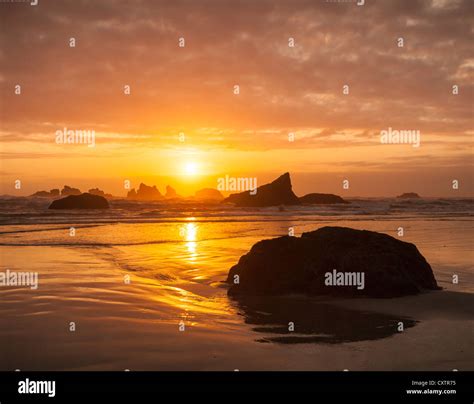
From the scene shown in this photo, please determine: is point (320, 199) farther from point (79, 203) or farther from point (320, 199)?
point (79, 203)

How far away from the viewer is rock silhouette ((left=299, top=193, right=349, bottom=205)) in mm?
80188

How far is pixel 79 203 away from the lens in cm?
4969

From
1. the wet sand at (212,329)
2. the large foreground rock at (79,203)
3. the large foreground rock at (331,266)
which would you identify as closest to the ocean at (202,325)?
the wet sand at (212,329)

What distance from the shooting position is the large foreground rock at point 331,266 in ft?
29.5

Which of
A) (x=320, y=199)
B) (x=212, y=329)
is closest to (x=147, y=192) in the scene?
(x=320, y=199)

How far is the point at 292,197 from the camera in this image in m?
69.3

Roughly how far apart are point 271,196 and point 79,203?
27960 millimetres

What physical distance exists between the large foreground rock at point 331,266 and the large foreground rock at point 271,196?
55870 millimetres

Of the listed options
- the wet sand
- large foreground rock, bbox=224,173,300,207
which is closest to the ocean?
the wet sand

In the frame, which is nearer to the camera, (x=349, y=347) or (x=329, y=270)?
(x=349, y=347)

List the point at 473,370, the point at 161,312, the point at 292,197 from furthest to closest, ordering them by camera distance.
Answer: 1. the point at 292,197
2. the point at 161,312
3. the point at 473,370
